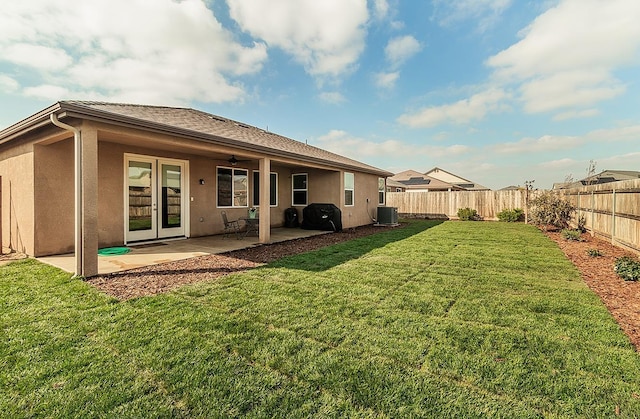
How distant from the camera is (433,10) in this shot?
35.1 feet

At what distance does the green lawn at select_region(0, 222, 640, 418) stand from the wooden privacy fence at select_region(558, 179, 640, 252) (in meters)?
3.65

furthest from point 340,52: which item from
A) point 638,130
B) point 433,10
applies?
point 638,130

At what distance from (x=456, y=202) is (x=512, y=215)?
3.27 m

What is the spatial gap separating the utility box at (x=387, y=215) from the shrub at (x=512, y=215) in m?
6.96

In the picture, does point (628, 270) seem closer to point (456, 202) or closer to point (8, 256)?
point (8, 256)

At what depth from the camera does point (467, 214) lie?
58.5 ft

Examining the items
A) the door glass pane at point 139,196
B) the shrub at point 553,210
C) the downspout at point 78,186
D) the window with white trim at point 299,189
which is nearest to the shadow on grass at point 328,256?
the downspout at point 78,186

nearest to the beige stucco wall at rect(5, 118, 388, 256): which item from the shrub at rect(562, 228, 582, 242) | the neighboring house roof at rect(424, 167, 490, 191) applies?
the shrub at rect(562, 228, 582, 242)

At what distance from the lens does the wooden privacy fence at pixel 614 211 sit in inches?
268

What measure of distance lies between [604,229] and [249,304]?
11072 millimetres

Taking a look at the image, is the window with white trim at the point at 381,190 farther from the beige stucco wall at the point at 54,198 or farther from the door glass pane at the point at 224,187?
the beige stucco wall at the point at 54,198

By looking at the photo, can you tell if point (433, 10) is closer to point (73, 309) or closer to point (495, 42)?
point (495, 42)

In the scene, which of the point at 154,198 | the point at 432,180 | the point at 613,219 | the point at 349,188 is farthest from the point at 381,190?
the point at 432,180

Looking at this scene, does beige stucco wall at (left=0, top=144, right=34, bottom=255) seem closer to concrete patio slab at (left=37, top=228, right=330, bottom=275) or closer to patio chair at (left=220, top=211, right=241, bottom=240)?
concrete patio slab at (left=37, top=228, right=330, bottom=275)
